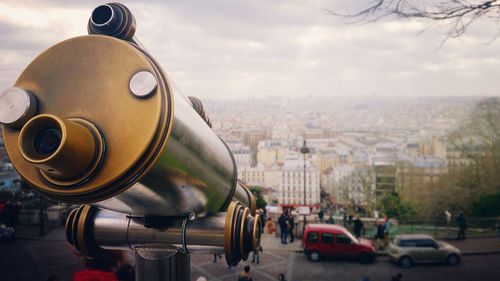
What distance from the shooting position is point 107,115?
132 cm

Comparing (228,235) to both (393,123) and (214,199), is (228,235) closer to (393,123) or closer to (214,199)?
(214,199)

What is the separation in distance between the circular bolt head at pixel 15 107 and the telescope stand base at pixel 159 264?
927 millimetres

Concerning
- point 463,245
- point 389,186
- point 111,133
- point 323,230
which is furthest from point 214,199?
point 389,186

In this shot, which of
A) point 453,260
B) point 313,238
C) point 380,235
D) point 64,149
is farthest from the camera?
point 380,235

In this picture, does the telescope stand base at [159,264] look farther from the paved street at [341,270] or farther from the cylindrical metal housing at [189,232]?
the paved street at [341,270]

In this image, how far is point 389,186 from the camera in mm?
39188

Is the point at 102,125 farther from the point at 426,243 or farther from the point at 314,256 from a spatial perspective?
the point at 426,243

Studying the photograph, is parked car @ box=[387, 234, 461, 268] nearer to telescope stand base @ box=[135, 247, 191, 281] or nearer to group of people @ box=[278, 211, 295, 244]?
group of people @ box=[278, 211, 295, 244]

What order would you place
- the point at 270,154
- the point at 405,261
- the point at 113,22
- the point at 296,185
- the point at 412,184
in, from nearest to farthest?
1. the point at 113,22
2. the point at 405,261
3. the point at 412,184
4. the point at 296,185
5. the point at 270,154

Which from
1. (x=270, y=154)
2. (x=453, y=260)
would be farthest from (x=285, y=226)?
(x=270, y=154)

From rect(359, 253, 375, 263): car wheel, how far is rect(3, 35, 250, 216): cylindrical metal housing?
11.9 metres

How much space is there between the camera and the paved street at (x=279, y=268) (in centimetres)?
1105

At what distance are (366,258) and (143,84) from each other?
12.3m

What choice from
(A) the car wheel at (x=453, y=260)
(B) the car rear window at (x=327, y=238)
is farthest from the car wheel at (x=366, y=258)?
(A) the car wheel at (x=453, y=260)
